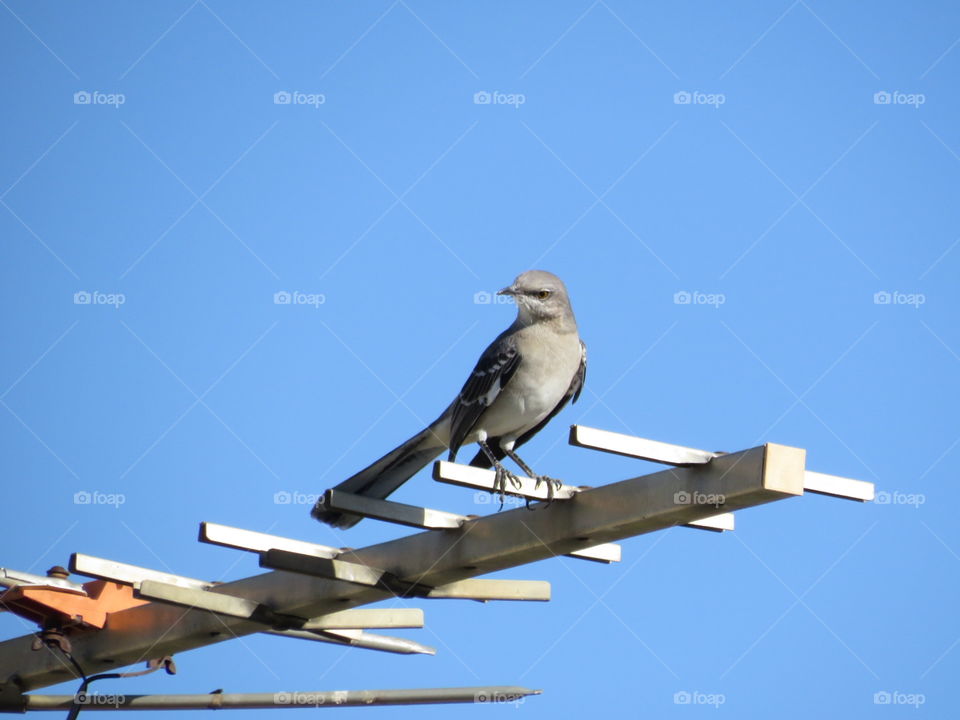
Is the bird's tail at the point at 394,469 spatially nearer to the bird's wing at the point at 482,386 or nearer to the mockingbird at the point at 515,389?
the mockingbird at the point at 515,389

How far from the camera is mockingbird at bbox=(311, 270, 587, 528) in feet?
26.3

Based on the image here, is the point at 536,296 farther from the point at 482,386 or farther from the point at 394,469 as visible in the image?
the point at 394,469

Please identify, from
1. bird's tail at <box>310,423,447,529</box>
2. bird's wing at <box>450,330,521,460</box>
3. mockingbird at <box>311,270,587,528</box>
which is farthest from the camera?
bird's wing at <box>450,330,521,460</box>

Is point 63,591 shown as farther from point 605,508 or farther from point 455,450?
point 605,508

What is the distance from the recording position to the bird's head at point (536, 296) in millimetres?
8984

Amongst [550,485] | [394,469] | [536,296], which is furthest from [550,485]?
[536,296]

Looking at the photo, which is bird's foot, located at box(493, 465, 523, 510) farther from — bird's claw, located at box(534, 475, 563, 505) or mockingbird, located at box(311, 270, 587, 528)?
mockingbird, located at box(311, 270, 587, 528)

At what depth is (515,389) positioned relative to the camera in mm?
8672

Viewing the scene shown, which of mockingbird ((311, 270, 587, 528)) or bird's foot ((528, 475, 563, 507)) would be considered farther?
mockingbird ((311, 270, 587, 528))

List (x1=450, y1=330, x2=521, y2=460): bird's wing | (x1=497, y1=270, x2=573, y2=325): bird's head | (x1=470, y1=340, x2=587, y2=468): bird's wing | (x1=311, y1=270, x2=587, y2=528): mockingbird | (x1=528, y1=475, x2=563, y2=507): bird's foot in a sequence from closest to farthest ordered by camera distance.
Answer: (x1=528, y1=475, x2=563, y2=507): bird's foot → (x1=311, y1=270, x2=587, y2=528): mockingbird → (x1=450, y1=330, x2=521, y2=460): bird's wing → (x1=497, y1=270, x2=573, y2=325): bird's head → (x1=470, y1=340, x2=587, y2=468): bird's wing

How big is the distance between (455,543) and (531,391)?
2.65m

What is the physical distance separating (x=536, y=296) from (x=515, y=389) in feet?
2.38

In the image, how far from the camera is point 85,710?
7.09 meters

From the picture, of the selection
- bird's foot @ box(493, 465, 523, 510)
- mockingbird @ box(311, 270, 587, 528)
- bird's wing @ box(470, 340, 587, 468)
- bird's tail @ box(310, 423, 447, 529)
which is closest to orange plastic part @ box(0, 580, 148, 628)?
bird's tail @ box(310, 423, 447, 529)
